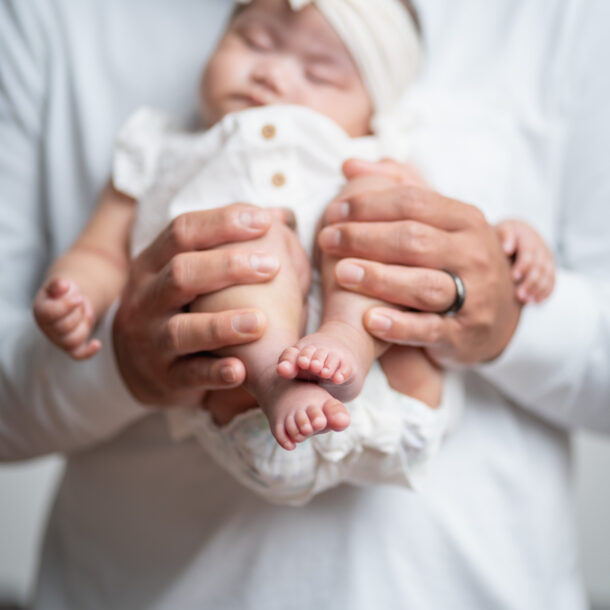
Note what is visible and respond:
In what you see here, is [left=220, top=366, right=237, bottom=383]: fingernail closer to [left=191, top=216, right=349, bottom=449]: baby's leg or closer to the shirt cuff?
[left=191, top=216, right=349, bottom=449]: baby's leg

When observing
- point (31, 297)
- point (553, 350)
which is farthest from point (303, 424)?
point (31, 297)

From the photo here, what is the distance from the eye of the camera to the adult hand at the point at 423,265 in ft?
2.29

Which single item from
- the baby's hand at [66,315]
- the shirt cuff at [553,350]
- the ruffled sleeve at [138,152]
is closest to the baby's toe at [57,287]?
the baby's hand at [66,315]

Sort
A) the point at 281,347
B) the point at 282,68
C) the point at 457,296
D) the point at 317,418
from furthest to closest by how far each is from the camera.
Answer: the point at 282,68, the point at 457,296, the point at 281,347, the point at 317,418

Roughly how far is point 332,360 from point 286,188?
1.13 feet

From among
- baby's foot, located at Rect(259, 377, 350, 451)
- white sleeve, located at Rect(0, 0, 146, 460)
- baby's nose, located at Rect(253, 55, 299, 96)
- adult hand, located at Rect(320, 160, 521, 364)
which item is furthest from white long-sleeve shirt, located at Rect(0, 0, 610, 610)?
baby's foot, located at Rect(259, 377, 350, 451)

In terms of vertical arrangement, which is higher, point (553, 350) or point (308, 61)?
point (308, 61)

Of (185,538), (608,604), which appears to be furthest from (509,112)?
(608,604)

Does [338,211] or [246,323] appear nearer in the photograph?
[246,323]

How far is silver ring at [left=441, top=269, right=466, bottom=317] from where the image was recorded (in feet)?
2.41

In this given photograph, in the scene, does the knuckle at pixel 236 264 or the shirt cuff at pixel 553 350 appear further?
the shirt cuff at pixel 553 350

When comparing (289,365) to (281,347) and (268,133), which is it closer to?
(281,347)

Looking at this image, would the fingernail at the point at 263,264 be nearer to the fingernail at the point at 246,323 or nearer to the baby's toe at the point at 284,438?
the fingernail at the point at 246,323

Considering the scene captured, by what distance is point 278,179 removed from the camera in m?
0.85
